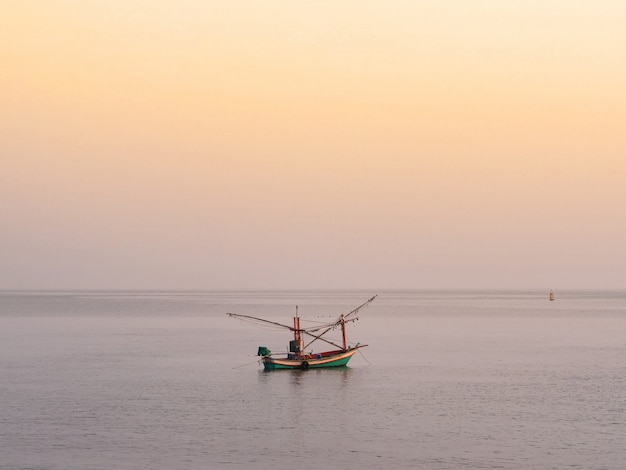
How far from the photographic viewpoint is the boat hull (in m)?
93.1

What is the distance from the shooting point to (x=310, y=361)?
309ft

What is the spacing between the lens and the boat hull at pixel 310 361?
305 ft

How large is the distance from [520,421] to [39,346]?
272 feet

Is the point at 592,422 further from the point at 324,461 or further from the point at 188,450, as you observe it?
the point at 188,450

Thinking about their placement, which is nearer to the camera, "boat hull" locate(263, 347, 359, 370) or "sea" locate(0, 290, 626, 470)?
"sea" locate(0, 290, 626, 470)

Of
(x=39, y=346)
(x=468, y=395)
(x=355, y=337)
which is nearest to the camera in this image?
(x=468, y=395)

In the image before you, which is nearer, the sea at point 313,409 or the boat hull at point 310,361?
the sea at point 313,409

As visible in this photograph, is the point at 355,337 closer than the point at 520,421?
No

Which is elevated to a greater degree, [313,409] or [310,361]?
[310,361]

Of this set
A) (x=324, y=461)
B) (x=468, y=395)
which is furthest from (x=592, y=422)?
(x=324, y=461)

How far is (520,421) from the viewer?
201ft

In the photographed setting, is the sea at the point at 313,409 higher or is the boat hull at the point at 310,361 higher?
the boat hull at the point at 310,361

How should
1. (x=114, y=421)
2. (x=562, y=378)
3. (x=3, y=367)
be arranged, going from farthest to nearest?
(x=3, y=367), (x=562, y=378), (x=114, y=421)

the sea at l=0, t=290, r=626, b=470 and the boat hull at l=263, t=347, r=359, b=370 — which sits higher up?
the boat hull at l=263, t=347, r=359, b=370
